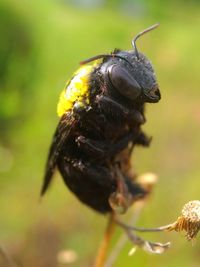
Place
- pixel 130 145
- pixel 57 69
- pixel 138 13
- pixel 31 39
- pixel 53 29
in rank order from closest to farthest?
pixel 130 145 < pixel 31 39 < pixel 57 69 < pixel 53 29 < pixel 138 13

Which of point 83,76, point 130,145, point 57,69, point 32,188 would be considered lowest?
point 32,188

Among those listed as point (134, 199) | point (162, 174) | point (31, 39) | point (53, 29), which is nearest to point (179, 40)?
point (53, 29)

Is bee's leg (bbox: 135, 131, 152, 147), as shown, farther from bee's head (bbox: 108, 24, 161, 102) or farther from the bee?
bee's head (bbox: 108, 24, 161, 102)

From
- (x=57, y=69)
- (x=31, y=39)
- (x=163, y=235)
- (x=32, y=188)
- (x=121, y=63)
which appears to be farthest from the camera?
(x=57, y=69)

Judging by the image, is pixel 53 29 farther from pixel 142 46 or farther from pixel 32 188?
pixel 32 188

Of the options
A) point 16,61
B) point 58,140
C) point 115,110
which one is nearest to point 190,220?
point 115,110

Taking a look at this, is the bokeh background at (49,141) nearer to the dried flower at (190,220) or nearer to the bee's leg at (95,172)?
the bee's leg at (95,172)

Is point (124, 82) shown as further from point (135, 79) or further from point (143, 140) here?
point (143, 140)

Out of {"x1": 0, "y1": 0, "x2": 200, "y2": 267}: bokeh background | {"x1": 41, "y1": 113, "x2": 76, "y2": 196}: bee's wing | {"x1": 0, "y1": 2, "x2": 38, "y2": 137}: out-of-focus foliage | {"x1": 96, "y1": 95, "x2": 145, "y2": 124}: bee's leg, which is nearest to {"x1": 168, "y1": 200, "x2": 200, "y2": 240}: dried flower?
{"x1": 96, "y1": 95, "x2": 145, "y2": 124}: bee's leg
